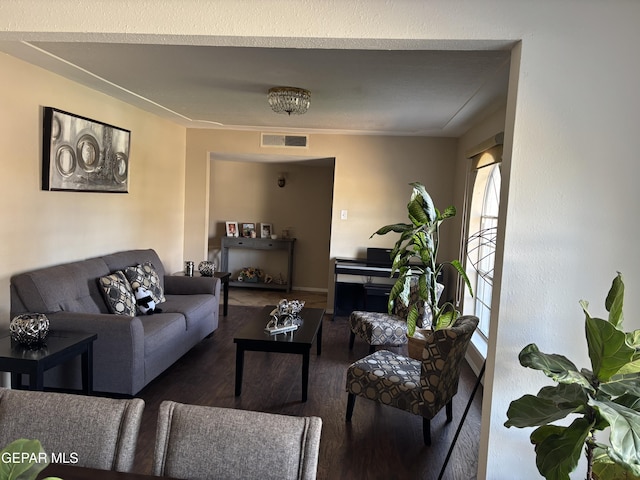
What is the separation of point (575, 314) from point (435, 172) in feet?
13.3

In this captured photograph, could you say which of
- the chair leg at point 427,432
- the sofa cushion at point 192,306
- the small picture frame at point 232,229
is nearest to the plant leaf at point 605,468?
the chair leg at point 427,432

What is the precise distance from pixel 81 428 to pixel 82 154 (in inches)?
119

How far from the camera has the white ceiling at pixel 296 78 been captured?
2.71 m

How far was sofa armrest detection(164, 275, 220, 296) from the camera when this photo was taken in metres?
4.65

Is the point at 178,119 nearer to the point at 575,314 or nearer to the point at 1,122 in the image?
the point at 1,122

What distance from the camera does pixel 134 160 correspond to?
4633mm

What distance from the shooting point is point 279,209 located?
7320 mm

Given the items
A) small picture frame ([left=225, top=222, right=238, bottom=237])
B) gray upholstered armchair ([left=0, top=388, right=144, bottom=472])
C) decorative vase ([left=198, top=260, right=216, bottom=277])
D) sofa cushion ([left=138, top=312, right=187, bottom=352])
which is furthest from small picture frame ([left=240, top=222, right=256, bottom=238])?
gray upholstered armchair ([left=0, top=388, right=144, bottom=472])

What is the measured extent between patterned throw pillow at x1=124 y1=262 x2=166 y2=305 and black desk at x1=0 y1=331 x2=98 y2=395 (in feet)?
3.43

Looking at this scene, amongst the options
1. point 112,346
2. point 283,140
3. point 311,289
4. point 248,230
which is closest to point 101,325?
point 112,346

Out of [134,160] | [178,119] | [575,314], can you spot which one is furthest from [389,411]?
[178,119]

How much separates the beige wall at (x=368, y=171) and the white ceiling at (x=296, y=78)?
0.75 m

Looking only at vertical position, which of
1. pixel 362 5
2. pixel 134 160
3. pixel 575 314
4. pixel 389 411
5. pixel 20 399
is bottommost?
pixel 389 411

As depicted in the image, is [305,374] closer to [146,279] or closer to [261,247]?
[146,279]
